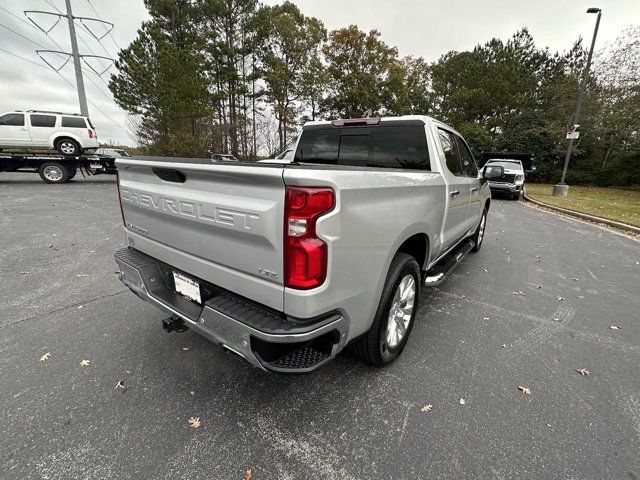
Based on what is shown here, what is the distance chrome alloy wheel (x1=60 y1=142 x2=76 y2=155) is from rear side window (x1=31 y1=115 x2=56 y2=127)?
83 centimetres

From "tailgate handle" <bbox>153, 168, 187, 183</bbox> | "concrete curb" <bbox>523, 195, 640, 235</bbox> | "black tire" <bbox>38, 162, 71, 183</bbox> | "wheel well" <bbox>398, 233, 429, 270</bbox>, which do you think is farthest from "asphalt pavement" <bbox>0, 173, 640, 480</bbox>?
"black tire" <bbox>38, 162, 71, 183</bbox>

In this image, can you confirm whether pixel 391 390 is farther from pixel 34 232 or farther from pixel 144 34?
pixel 144 34

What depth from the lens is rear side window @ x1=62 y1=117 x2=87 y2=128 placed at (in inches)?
522

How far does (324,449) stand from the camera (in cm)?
179

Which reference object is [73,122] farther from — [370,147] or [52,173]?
[370,147]

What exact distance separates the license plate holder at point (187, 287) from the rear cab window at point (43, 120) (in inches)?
626

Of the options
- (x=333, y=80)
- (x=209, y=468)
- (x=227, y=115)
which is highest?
(x=333, y=80)

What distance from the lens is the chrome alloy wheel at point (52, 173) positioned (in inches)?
509

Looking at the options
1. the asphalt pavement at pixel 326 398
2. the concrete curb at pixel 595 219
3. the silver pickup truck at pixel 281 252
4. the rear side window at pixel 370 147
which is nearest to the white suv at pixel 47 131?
the asphalt pavement at pixel 326 398

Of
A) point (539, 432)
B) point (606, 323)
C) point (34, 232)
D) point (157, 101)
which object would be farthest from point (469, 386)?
point (157, 101)

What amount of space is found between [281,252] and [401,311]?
152 cm

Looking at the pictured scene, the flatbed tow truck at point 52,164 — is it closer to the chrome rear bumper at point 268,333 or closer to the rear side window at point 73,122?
Result: the rear side window at point 73,122

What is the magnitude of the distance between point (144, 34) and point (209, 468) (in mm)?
24925

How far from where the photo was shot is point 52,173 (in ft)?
43.1
